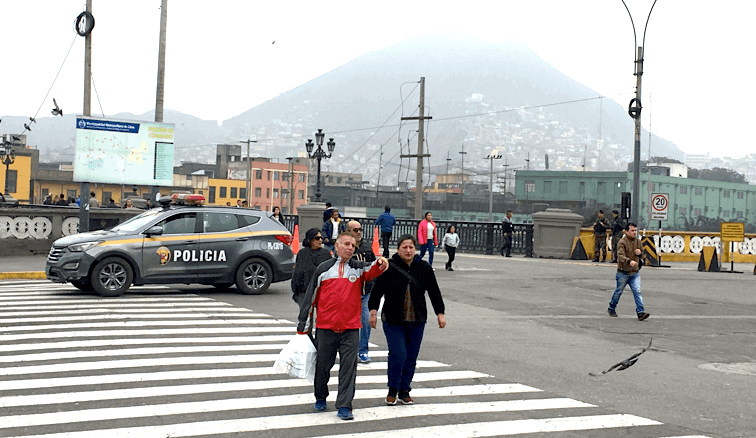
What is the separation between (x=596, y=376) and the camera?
31.8ft

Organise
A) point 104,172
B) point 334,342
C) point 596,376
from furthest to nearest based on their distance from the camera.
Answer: point 104,172 < point 596,376 < point 334,342

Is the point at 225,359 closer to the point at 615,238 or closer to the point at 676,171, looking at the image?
the point at 615,238

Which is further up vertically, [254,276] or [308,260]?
[308,260]

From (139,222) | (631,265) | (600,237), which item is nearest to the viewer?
(631,265)

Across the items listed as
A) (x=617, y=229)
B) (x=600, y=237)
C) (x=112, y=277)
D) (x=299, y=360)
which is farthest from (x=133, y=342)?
(x=600, y=237)

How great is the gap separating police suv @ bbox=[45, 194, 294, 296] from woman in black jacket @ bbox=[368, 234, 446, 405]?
375 inches

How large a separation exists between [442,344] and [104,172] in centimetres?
1645

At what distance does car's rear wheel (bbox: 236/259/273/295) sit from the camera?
1730 cm

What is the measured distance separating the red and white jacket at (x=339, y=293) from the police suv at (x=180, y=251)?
9502 millimetres

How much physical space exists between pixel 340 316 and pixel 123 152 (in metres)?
19.7

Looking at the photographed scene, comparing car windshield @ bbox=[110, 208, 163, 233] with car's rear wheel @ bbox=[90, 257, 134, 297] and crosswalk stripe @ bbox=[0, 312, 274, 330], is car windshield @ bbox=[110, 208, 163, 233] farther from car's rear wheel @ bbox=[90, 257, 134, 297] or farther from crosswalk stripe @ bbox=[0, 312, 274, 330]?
crosswalk stripe @ bbox=[0, 312, 274, 330]

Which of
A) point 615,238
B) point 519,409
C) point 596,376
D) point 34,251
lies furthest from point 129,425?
point 615,238

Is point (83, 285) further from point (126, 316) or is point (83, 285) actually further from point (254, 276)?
point (126, 316)

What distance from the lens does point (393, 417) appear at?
7.41 metres
